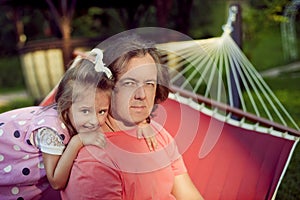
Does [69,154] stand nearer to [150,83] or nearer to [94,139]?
[94,139]

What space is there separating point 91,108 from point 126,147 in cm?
15

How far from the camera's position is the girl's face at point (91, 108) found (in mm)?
1557

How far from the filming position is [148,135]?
166 cm

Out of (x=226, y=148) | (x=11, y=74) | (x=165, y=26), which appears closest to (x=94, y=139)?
(x=226, y=148)

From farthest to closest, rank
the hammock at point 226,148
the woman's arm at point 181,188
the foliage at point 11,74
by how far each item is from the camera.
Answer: the foliage at point 11,74
the hammock at point 226,148
the woman's arm at point 181,188

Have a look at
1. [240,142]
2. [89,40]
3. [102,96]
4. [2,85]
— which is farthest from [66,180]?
[2,85]

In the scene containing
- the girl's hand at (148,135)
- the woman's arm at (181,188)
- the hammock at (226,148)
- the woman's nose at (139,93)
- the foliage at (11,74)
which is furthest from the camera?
the foliage at (11,74)

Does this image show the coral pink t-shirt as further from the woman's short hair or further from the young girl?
the woman's short hair

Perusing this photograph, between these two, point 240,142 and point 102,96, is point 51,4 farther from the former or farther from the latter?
point 102,96

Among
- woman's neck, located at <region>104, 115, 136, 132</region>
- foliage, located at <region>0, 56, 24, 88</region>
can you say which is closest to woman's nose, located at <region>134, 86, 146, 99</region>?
woman's neck, located at <region>104, 115, 136, 132</region>

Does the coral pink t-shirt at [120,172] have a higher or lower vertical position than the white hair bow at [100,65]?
lower

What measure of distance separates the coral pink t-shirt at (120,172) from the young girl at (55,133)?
4cm

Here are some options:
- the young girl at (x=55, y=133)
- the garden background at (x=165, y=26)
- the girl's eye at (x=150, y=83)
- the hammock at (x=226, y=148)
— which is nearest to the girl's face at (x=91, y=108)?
the young girl at (x=55, y=133)

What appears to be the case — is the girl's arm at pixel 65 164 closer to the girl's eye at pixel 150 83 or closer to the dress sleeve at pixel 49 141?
the dress sleeve at pixel 49 141
